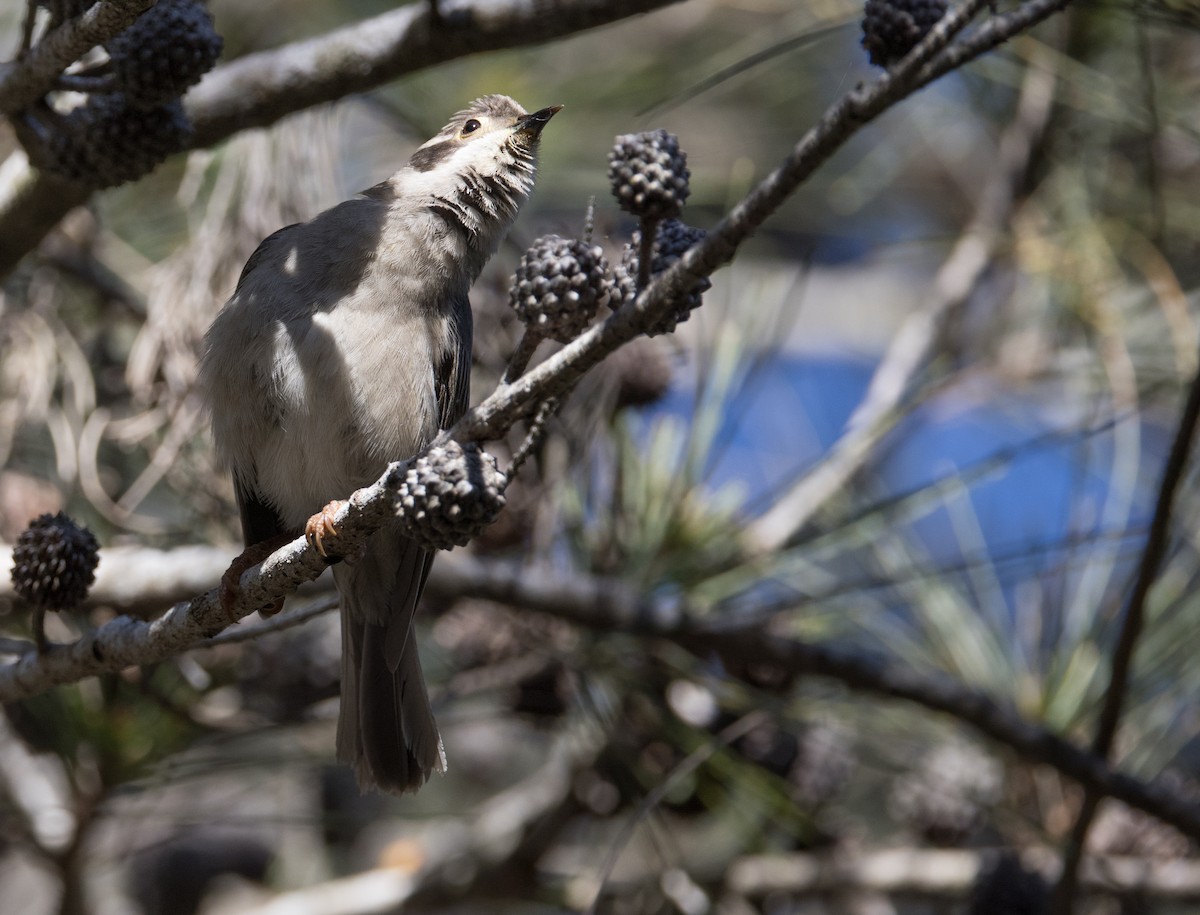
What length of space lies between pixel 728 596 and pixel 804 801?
939mm

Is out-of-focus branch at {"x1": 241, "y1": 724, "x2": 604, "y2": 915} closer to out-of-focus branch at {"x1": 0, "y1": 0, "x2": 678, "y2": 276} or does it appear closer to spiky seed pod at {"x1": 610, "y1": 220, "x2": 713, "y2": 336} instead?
out-of-focus branch at {"x1": 0, "y1": 0, "x2": 678, "y2": 276}

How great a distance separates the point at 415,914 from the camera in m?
4.33

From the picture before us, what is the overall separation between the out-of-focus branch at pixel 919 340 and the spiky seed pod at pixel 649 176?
196cm

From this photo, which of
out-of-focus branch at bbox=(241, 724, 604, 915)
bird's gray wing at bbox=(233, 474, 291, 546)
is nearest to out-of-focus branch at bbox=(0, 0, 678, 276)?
bird's gray wing at bbox=(233, 474, 291, 546)

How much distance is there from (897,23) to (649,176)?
18.3 inches

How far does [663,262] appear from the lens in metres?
2.03

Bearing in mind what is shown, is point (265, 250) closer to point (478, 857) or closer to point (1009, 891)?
point (478, 857)

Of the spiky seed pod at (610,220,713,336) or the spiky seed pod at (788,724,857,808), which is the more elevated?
the spiky seed pod at (610,220,713,336)

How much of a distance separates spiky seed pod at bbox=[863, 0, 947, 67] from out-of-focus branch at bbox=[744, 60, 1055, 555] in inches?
68.8

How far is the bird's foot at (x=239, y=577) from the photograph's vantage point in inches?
93.1

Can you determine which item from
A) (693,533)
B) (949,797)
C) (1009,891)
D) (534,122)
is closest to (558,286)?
(534,122)

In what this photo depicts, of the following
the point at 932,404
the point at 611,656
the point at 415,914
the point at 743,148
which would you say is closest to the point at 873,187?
the point at 743,148

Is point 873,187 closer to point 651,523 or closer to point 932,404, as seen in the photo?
point 932,404

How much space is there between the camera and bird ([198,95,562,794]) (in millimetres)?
3035
